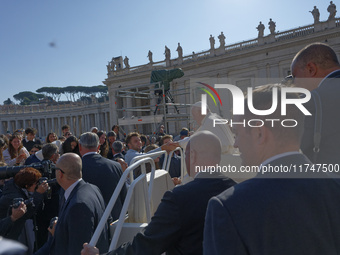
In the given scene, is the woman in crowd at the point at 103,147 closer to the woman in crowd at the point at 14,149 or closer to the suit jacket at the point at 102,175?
the woman in crowd at the point at 14,149

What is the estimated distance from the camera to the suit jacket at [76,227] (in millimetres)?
3111

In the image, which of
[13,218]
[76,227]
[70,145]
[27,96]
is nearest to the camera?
[76,227]

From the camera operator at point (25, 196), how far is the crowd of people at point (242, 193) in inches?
0.5

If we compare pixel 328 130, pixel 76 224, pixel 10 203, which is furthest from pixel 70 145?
pixel 328 130

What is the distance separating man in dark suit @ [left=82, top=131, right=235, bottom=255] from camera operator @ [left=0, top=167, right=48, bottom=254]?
231 centimetres

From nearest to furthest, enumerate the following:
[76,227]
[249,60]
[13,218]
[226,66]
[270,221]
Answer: [270,221]
[76,227]
[13,218]
[249,60]
[226,66]

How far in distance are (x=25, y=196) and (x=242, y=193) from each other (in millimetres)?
4189

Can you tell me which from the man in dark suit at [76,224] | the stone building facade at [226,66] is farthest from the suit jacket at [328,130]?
the stone building facade at [226,66]

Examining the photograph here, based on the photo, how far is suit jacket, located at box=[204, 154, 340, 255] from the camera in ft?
4.38

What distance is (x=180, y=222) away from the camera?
2.24m

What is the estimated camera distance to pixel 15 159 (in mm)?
7820

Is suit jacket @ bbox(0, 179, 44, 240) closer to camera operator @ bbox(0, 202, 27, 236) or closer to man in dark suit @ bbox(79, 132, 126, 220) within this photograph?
camera operator @ bbox(0, 202, 27, 236)

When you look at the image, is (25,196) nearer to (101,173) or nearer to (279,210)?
(101,173)

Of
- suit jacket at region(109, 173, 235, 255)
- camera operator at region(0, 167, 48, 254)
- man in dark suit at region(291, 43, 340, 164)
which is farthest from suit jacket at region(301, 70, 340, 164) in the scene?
camera operator at region(0, 167, 48, 254)
